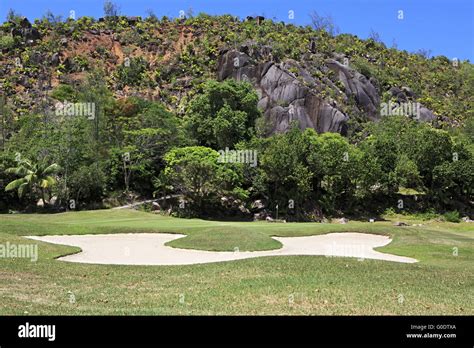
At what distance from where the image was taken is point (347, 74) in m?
108

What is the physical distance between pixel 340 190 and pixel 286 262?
42.3m

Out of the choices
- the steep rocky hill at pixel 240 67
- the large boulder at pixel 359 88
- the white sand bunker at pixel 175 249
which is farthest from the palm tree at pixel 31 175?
the large boulder at pixel 359 88

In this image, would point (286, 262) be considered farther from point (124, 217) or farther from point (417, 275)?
point (124, 217)

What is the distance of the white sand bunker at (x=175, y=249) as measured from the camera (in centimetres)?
2317

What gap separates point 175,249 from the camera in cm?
2659

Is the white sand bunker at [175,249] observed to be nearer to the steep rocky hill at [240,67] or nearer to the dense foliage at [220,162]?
the dense foliage at [220,162]

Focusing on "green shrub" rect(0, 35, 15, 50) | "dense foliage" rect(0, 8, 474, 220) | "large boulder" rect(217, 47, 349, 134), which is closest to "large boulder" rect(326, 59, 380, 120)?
"large boulder" rect(217, 47, 349, 134)

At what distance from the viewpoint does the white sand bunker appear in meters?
23.2

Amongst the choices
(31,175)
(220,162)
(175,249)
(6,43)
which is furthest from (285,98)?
(6,43)

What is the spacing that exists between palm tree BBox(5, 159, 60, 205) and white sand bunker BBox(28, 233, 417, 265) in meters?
24.5

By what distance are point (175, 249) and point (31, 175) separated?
34021 mm

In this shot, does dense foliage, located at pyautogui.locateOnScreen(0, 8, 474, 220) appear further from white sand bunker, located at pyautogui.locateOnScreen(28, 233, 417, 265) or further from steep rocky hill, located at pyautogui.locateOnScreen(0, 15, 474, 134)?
white sand bunker, located at pyautogui.locateOnScreen(28, 233, 417, 265)

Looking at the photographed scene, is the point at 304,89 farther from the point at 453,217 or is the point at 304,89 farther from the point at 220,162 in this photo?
the point at 220,162
